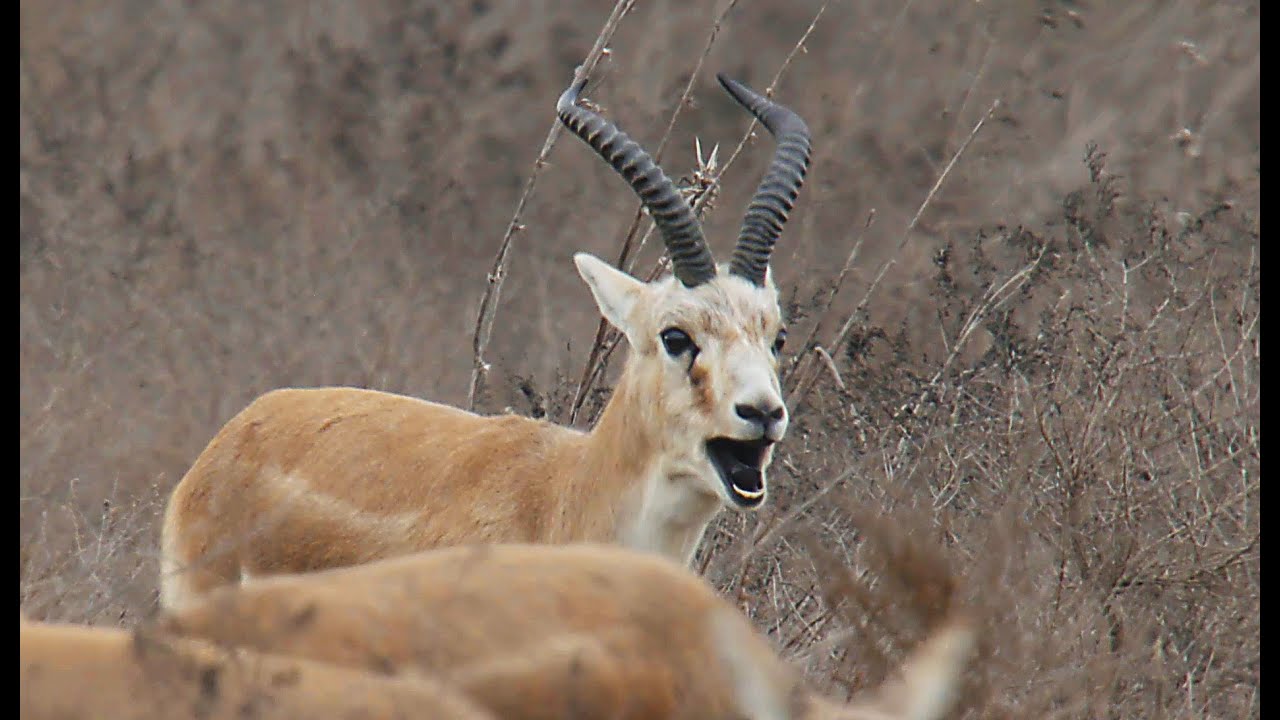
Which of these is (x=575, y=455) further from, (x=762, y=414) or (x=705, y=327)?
(x=762, y=414)

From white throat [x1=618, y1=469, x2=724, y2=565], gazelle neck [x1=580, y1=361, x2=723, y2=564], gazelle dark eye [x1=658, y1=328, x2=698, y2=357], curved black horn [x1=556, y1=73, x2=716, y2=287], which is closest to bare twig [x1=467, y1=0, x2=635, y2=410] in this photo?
curved black horn [x1=556, y1=73, x2=716, y2=287]

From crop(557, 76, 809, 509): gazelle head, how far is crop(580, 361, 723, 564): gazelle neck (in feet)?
0.09

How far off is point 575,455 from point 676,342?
0.48 metres

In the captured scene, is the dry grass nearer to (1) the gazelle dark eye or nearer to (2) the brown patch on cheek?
(2) the brown patch on cheek

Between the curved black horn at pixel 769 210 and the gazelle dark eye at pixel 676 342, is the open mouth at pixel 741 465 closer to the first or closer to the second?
the gazelle dark eye at pixel 676 342

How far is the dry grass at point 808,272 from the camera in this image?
6.07m

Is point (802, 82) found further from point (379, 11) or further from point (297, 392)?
point (297, 392)

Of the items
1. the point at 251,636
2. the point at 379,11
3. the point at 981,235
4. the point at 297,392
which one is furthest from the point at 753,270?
the point at 379,11

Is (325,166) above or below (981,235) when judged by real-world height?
below

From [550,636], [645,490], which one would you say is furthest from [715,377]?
[550,636]

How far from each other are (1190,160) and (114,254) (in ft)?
26.0

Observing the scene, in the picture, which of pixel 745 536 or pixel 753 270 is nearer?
pixel 753 270

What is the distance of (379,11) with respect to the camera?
1664cm

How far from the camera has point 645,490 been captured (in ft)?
19.2
